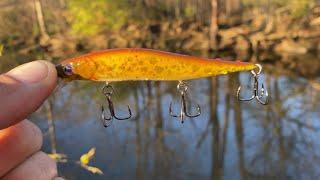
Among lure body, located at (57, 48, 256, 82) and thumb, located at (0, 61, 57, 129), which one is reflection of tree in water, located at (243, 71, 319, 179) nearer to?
lure body, located at (57, 48, 256, 82)

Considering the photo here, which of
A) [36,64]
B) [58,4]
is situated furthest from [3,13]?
[36,64]

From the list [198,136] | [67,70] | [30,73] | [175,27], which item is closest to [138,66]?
[67,70]

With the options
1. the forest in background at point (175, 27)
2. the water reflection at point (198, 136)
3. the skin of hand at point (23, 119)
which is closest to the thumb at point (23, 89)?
the skin of hand at point (23, 119)

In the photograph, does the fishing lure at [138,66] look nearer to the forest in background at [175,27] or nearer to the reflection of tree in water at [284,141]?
the reflection of tree in water at [284,141]

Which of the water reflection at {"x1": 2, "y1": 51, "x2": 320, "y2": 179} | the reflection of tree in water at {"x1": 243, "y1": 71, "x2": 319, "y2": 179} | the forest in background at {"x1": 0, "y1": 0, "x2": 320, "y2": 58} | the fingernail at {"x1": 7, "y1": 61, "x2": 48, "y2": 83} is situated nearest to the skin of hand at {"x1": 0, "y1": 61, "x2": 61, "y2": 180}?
the fingernail at {"x1": 7, "y1": 61, "x2": 48, "y2": 83}

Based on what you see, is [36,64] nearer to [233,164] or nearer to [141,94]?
[233,164]

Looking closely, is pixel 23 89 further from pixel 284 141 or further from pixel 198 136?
pixel 284 141

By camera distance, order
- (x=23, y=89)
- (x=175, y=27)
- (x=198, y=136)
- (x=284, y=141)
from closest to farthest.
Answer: (x=23, y=89), (x=284, y=141), (x=198, y=136), (x=175, y=27)
